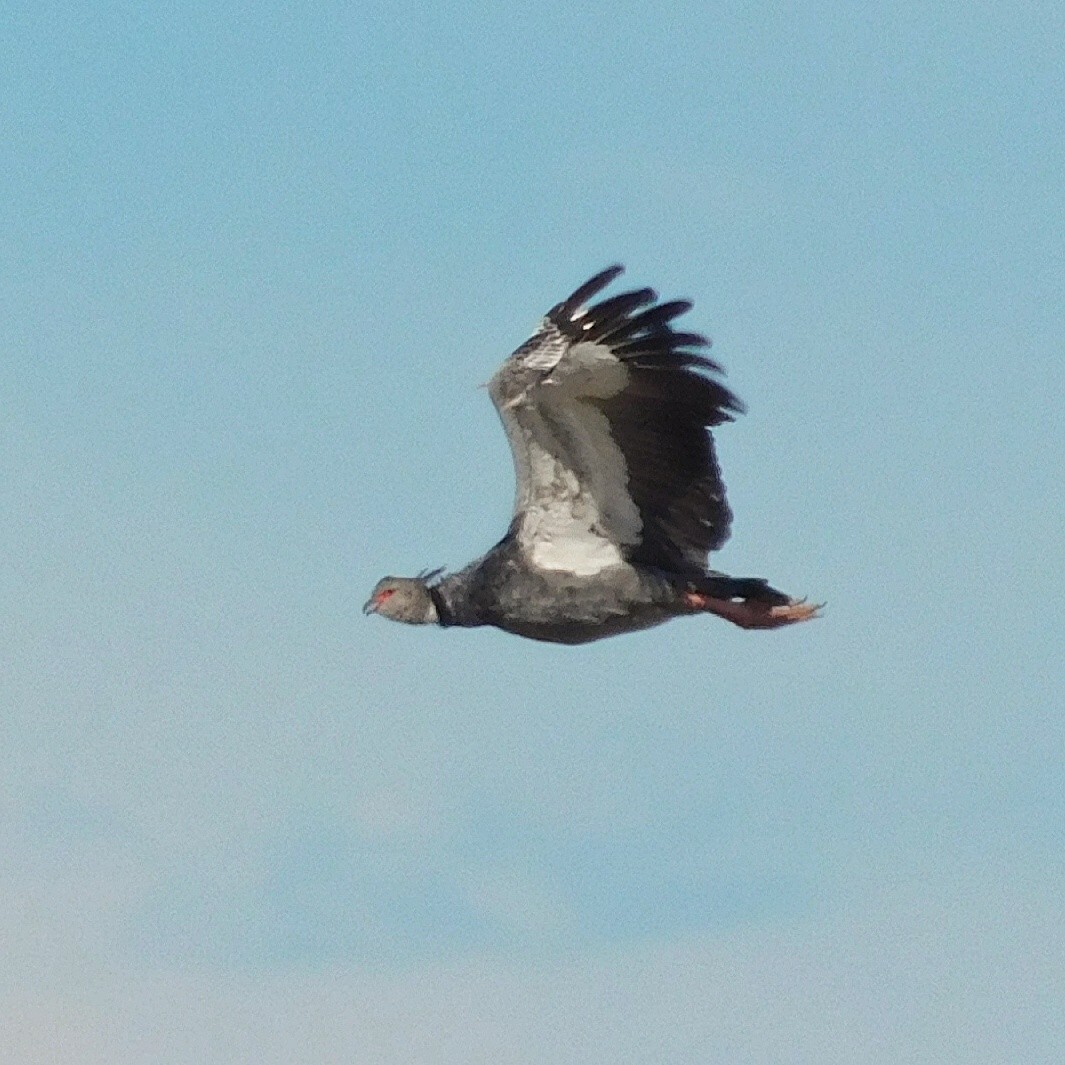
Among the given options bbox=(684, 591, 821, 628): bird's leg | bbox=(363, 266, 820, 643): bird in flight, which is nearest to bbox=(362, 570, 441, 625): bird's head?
bbox=(363, 266, 820, 643): bird in flight

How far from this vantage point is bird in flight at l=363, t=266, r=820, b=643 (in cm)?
1883

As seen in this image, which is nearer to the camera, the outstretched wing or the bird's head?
the outstretched wing

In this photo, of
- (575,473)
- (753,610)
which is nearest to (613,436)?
(575,473)

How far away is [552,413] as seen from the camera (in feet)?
62.5

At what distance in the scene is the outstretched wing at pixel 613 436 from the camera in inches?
741

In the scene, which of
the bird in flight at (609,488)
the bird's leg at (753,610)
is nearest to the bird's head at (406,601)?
the bird in flight at (609,488)

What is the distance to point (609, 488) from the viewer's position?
1953 centimetres

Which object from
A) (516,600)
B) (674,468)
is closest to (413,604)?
(516,600)

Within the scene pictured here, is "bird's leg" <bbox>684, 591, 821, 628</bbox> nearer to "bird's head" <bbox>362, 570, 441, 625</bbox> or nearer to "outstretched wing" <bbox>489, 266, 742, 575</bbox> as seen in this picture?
"outstretched wing" <bbox>489, 266, 742, 575</bbox>

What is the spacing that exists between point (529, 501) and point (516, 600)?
0.71 metres

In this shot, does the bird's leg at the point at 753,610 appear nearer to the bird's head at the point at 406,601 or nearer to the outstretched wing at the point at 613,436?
the outstretched wing at the point at 613,436

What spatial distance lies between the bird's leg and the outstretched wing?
8.0 inches

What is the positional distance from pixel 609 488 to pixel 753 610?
3.93 ft

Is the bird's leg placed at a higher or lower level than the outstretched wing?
lower
